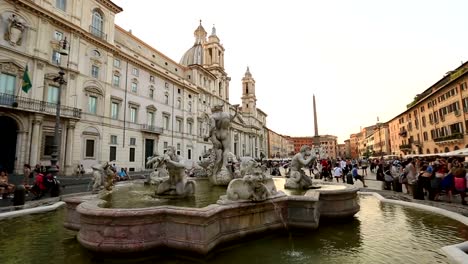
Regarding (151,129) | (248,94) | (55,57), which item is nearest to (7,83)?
(55,57)

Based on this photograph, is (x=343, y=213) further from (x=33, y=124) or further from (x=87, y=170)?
(x=87, y=170)

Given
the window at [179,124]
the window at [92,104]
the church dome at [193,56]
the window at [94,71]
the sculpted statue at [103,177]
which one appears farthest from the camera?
the church dome at [193,56]

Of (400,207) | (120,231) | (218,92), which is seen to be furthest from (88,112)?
(218,92)

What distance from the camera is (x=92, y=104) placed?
24891 mm

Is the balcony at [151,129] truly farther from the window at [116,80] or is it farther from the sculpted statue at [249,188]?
the sculpted statue at [249,188]

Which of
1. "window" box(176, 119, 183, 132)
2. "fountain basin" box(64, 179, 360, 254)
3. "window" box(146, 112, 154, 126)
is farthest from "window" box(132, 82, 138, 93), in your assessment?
"fountain basin" box(64, 179, 360, 254)

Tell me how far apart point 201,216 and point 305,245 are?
188cm

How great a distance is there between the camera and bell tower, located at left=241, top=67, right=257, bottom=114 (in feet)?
264

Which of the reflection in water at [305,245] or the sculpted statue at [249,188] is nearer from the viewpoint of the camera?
the reflection in water at [305,245]

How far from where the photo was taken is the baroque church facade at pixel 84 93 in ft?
61.0

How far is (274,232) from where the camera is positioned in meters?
4.49

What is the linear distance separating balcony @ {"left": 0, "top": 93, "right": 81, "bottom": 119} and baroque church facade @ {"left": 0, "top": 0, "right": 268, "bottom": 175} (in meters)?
0.07

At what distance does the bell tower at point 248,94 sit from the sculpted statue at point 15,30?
6446cm

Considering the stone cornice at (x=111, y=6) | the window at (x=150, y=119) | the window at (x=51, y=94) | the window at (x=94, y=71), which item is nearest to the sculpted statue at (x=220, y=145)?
the window at (x=51, y=94)
